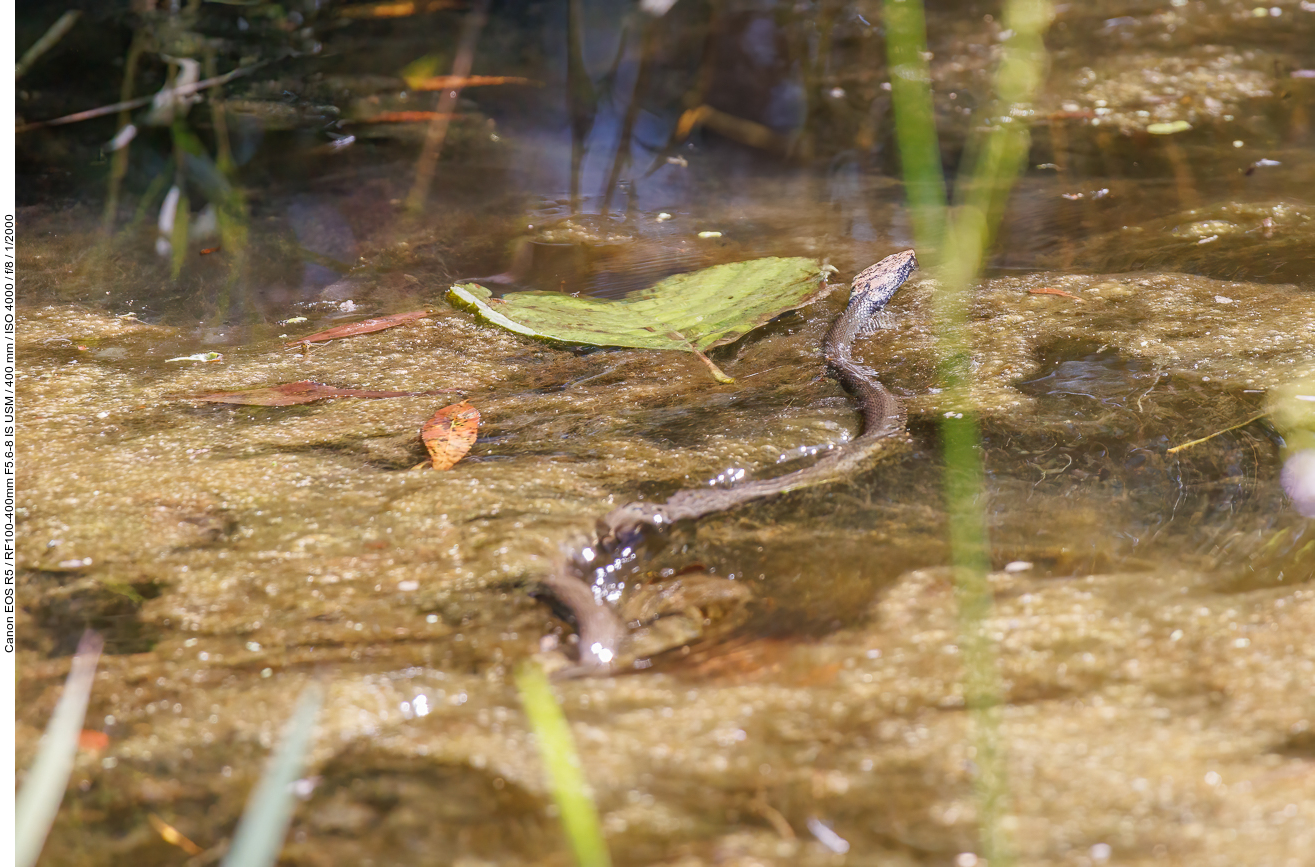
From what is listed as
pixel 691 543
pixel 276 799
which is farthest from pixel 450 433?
pixel 276 799

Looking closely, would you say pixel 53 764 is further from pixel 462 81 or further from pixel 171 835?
pixel 462 81

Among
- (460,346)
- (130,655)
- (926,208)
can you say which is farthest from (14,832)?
(926,208)

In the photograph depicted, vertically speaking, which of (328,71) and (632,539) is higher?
(328,71)

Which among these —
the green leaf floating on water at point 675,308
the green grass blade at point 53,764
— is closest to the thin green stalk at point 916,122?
the green leaf floating on water at point 675,308

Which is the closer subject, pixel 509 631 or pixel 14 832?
pixel 14 832

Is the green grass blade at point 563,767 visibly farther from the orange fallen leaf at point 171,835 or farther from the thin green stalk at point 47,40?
the thin green stalk at point 47,40

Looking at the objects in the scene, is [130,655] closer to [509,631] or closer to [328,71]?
[509,631]
